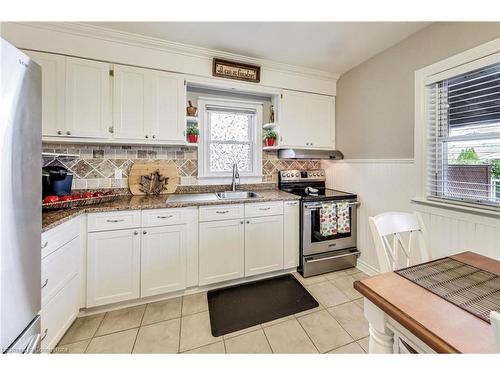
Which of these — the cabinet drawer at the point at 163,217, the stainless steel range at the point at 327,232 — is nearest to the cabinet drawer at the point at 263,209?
the stainless steel range at the point at 327,232

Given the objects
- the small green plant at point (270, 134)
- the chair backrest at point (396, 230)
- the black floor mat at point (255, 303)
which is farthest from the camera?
the small green plant at point (270, 134)

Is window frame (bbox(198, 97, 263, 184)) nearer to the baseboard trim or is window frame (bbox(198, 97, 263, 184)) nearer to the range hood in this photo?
the range hood

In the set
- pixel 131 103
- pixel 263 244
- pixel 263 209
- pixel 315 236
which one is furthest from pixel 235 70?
pixel 315 236

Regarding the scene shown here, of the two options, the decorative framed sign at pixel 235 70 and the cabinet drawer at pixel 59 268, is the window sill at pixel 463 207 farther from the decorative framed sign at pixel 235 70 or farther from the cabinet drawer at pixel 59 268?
the cabinet drawer at pixel 59 268

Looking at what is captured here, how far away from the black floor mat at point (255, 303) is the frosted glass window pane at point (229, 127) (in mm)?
1814

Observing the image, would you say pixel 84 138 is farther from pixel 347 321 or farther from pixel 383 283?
pixel 347 321

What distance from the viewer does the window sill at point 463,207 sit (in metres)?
1.44

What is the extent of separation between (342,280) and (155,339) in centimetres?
190

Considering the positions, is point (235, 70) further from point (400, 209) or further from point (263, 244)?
point (400, 209)

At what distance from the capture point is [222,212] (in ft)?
6.86

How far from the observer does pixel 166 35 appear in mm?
1993

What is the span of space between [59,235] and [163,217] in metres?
0.70
